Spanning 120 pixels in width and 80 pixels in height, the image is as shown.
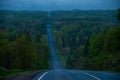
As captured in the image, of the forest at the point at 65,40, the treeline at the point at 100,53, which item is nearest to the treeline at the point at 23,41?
the forest at the point at 65,40

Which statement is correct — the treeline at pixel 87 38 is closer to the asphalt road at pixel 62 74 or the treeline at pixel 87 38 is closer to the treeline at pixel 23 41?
the asphalt road at pixel 62 74

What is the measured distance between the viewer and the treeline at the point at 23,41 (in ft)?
41.7

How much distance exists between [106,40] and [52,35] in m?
0.70

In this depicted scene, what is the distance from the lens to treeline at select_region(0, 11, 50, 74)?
12.7 m

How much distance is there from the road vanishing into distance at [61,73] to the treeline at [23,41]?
0.23ft

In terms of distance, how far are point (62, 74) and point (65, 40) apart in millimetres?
438

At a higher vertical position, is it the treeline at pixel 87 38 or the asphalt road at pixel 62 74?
the treeline at pixel 87 38

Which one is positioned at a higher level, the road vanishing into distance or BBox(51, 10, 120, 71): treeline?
BBox(51, 10, 120, 71): treeline

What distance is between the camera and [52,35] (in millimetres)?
12852

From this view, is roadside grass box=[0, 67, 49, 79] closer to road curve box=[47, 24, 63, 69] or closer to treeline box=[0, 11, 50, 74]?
treeline box=[0, 11, 50, 74]

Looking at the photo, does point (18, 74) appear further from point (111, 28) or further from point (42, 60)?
point (111, 28)

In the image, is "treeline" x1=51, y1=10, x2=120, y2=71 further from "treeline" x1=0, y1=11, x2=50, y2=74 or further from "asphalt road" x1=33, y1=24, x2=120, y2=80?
"treeline" x1=0, y1=11, x2=50, y2=74

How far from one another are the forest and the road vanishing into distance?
2.2 inches

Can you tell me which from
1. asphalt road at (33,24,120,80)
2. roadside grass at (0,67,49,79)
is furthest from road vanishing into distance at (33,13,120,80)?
roadside grass at (0,67,49,79)
